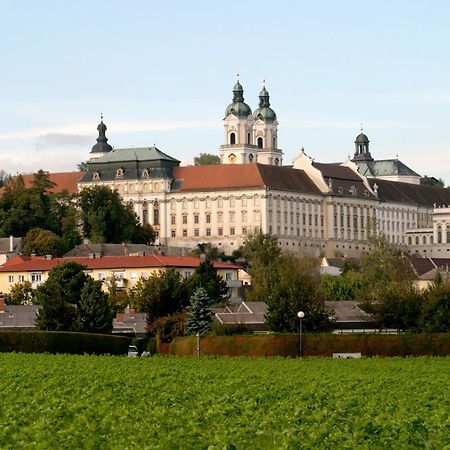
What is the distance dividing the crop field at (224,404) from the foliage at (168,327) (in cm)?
3478

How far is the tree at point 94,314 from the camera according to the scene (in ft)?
340

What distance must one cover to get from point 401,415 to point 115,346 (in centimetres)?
5432

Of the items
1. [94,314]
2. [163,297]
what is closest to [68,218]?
[163,297]

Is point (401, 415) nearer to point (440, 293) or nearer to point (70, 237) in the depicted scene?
point (440, 293)

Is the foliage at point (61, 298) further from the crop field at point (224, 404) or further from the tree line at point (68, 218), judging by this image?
the tree line at point (68, 218)

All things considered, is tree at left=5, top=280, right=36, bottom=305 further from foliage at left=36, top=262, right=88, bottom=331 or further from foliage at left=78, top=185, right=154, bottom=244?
foliage at left=78, top=185, right=154, bottom=244

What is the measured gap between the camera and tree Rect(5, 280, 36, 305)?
461 feet

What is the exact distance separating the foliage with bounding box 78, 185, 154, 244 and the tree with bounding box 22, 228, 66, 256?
7546 mm

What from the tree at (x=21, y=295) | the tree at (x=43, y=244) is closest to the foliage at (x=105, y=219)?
the tree at (x=43, y=244)

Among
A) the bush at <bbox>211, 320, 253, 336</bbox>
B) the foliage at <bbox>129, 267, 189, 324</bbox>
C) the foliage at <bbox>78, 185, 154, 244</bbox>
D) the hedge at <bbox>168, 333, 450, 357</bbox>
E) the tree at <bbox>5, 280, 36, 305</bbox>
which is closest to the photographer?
the hedge at <bbox>168, 333, 450, 357</bbox>

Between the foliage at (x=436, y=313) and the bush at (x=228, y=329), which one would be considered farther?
the foliage at (x=436, y=313)

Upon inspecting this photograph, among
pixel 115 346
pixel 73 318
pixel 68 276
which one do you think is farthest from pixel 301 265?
pixel 115 346

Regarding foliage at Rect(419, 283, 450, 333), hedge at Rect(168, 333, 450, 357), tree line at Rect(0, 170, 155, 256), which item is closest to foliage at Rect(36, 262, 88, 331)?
foliage at Rect(419, 283, 450, 333)

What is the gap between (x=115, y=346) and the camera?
292 ft
